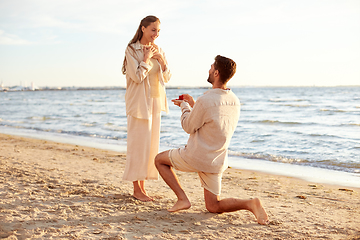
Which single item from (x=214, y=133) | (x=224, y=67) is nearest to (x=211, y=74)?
(x=224, y=67)

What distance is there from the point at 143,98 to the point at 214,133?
1.09 metres

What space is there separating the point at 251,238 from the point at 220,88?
1405 millimetres

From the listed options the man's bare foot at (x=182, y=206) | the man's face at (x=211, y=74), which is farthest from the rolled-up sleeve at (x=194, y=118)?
the man's bare foot at (x=182, y=206)

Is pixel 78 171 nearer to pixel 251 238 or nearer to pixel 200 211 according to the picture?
pixel 200 211

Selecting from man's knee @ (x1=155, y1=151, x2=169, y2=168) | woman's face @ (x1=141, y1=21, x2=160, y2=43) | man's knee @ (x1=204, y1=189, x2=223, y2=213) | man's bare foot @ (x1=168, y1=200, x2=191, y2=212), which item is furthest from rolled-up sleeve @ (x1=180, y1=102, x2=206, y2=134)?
woman's face @ (x1=141, y1=21, x2=160, y2=43)

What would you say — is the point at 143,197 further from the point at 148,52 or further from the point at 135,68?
the point at 148,52

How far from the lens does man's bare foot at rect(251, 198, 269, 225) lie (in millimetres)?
3137

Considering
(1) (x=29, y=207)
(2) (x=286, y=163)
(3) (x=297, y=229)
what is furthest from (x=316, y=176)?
(1) (x=29, y=207)

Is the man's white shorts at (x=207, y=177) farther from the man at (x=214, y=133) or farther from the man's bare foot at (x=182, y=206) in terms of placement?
the man's bare foot at (x=182, y=206)

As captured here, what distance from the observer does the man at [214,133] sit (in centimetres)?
305

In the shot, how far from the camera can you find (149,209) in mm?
3621

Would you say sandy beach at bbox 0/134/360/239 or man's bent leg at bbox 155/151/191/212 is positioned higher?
man's bent leg at bbox 155/151/191/212

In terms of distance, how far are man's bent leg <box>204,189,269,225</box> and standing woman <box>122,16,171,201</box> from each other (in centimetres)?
87

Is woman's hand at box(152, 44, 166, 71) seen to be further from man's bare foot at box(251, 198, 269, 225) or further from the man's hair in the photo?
man's bare foot at box(251, 198, 269, 225)
